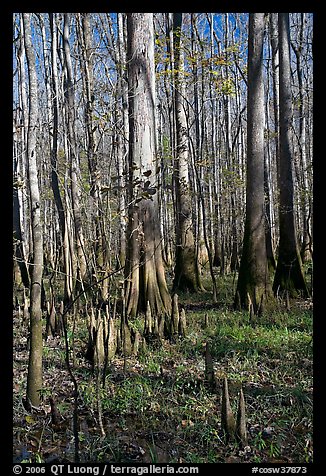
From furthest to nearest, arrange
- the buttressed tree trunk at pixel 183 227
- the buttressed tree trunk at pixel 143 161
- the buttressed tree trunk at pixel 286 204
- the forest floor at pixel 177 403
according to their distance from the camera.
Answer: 1. the buttressed tree trunk at pixel 183 227
2. the buttressed tree trunk at pixel 286 204
3. the buttressed tree trunk at pixel 143 161
4. the forest floor at pixel 177 403

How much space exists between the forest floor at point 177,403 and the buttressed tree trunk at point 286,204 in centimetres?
228

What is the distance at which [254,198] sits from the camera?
6.50 metres

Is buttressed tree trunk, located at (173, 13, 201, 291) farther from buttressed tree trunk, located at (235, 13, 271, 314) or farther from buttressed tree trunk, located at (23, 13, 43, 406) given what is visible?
buttressed tree trunk, located at (23, 13, 43, 406)

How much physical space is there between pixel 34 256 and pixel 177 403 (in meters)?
1.57

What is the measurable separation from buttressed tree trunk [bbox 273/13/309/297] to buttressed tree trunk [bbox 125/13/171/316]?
7.75 ft

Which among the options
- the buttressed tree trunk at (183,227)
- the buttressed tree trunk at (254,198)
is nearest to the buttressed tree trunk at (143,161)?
the buttressed tree trunk at (254,198)

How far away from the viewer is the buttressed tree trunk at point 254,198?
20.6 ft

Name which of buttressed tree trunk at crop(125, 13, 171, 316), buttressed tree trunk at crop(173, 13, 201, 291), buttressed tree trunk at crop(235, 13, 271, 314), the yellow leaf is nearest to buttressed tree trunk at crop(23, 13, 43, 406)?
the yellow leaf

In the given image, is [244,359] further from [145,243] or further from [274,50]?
[274,50]

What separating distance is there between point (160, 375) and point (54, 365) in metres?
1.13

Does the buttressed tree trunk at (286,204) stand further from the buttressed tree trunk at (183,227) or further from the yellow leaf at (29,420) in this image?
the yellow leaf at (29,420)

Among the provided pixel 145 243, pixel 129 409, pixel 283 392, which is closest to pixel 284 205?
pixel 145 243

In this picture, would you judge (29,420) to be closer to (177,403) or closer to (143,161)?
(177,403)
